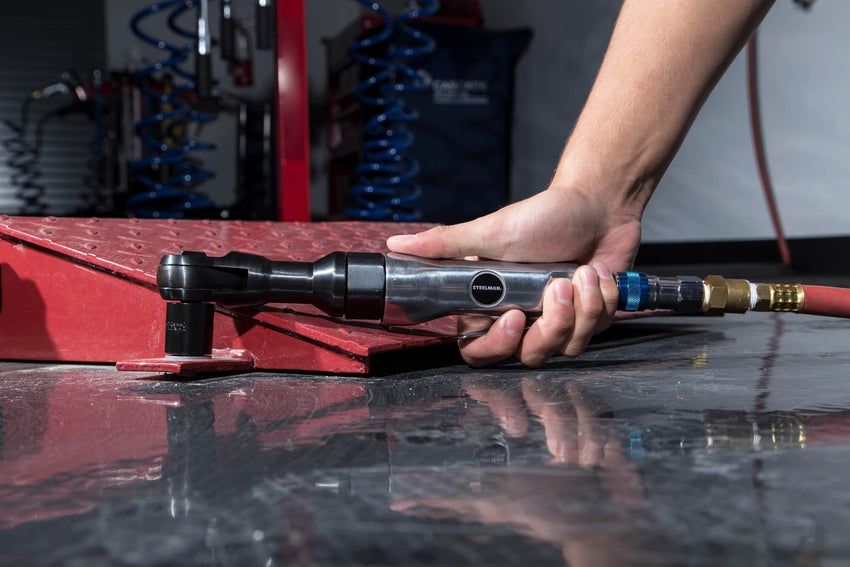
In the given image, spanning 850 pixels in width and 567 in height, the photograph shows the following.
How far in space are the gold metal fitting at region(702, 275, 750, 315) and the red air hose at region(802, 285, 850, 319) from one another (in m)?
0.07

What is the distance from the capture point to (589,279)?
0.71 meters

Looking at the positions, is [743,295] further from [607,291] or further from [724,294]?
[607,291]

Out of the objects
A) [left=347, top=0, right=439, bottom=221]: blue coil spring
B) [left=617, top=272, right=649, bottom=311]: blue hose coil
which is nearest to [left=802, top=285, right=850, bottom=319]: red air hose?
[left=617, top=272, right=649, bottom=311]: blue hose coil

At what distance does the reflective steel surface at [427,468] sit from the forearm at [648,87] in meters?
0.26

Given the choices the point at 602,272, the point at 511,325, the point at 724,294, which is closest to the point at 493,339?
the point at 511,325

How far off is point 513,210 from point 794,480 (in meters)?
0.43

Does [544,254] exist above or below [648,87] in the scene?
below

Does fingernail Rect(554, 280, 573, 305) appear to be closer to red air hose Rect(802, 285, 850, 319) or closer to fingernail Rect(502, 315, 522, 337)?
fingernail Rect(502, 315, 522, 337)

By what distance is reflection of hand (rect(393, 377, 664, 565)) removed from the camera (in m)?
0.34

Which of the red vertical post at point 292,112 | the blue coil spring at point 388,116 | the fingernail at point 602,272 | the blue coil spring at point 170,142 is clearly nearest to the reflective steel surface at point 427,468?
the fingernail at point 602,272

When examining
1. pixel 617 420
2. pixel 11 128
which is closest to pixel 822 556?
pixel 617 420

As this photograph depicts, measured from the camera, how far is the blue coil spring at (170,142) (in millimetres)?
2137

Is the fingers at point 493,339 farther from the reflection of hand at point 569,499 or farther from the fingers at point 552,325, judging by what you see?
the reflection of hand at point 569,499

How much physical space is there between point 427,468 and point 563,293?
31 centimetres
